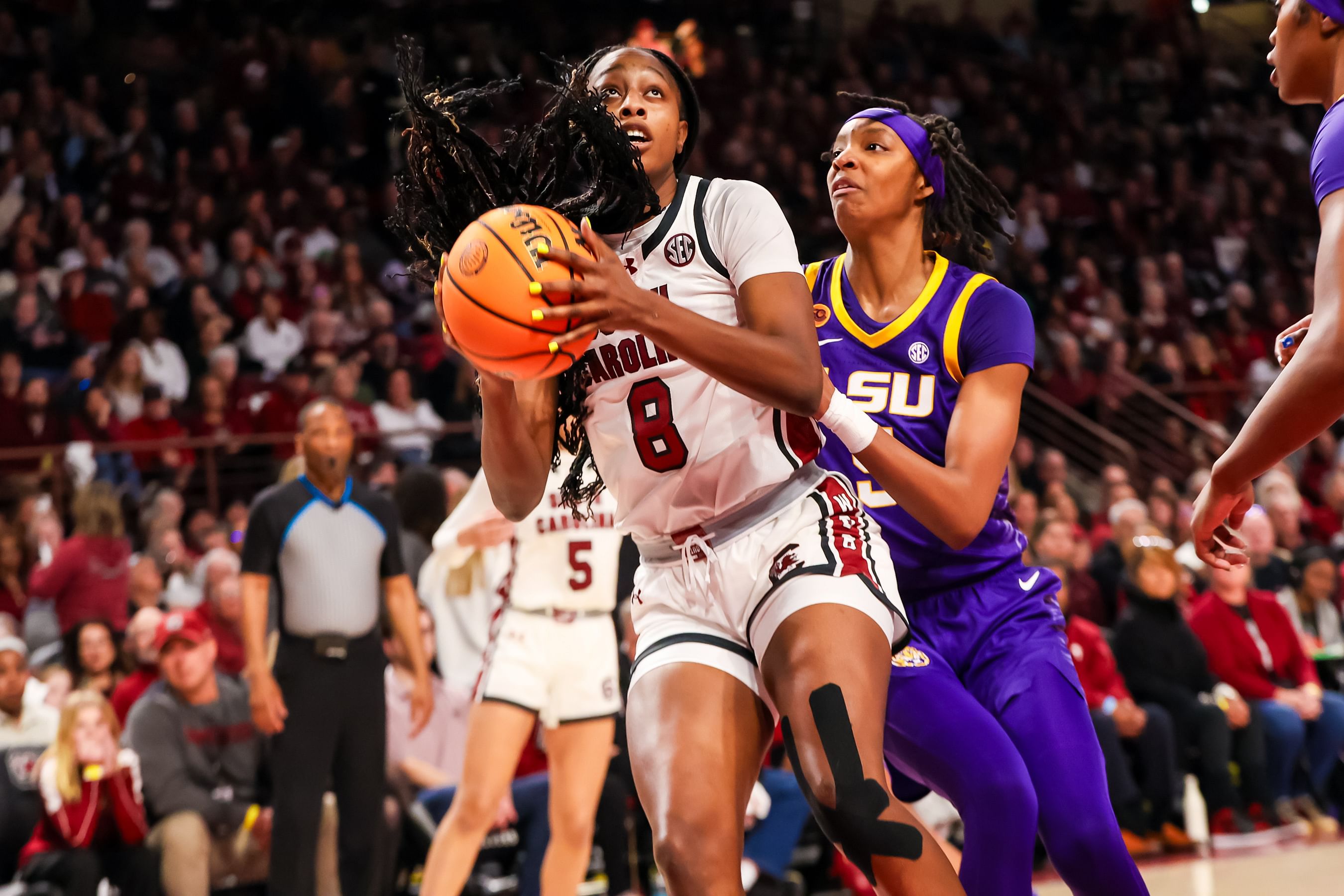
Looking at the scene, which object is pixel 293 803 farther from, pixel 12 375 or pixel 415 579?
pixel 12 375

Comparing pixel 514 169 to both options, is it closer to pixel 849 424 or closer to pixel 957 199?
pixel 849 424

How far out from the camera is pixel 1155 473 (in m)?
12.5

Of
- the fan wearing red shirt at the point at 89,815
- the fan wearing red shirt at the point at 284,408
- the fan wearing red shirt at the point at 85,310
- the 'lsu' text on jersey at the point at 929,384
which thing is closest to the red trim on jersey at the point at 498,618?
the fan wearing red shirt at the point at 89,815

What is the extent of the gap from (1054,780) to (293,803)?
3.37 meters

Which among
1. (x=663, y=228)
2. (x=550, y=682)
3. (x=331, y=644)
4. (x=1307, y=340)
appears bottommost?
(x=550, y=682)

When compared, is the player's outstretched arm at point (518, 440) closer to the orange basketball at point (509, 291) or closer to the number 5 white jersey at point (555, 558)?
the orange basketball at point (509, 291)

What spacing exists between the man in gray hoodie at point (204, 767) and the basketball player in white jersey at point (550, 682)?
1.07m

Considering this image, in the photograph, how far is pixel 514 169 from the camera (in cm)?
292

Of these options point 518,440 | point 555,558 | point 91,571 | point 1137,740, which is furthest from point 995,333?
point 91,571

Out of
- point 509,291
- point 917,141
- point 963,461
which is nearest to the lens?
point 509,291

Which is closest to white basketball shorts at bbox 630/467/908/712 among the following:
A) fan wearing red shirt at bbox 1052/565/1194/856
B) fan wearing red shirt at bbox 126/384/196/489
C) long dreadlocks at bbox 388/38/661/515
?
long dreadlocks at bbox 388/38/661/515

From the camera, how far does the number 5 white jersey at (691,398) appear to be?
285cm

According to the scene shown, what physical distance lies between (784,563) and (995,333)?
0.86 meters

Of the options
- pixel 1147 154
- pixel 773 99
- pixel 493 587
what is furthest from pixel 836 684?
pixel 1147 154
